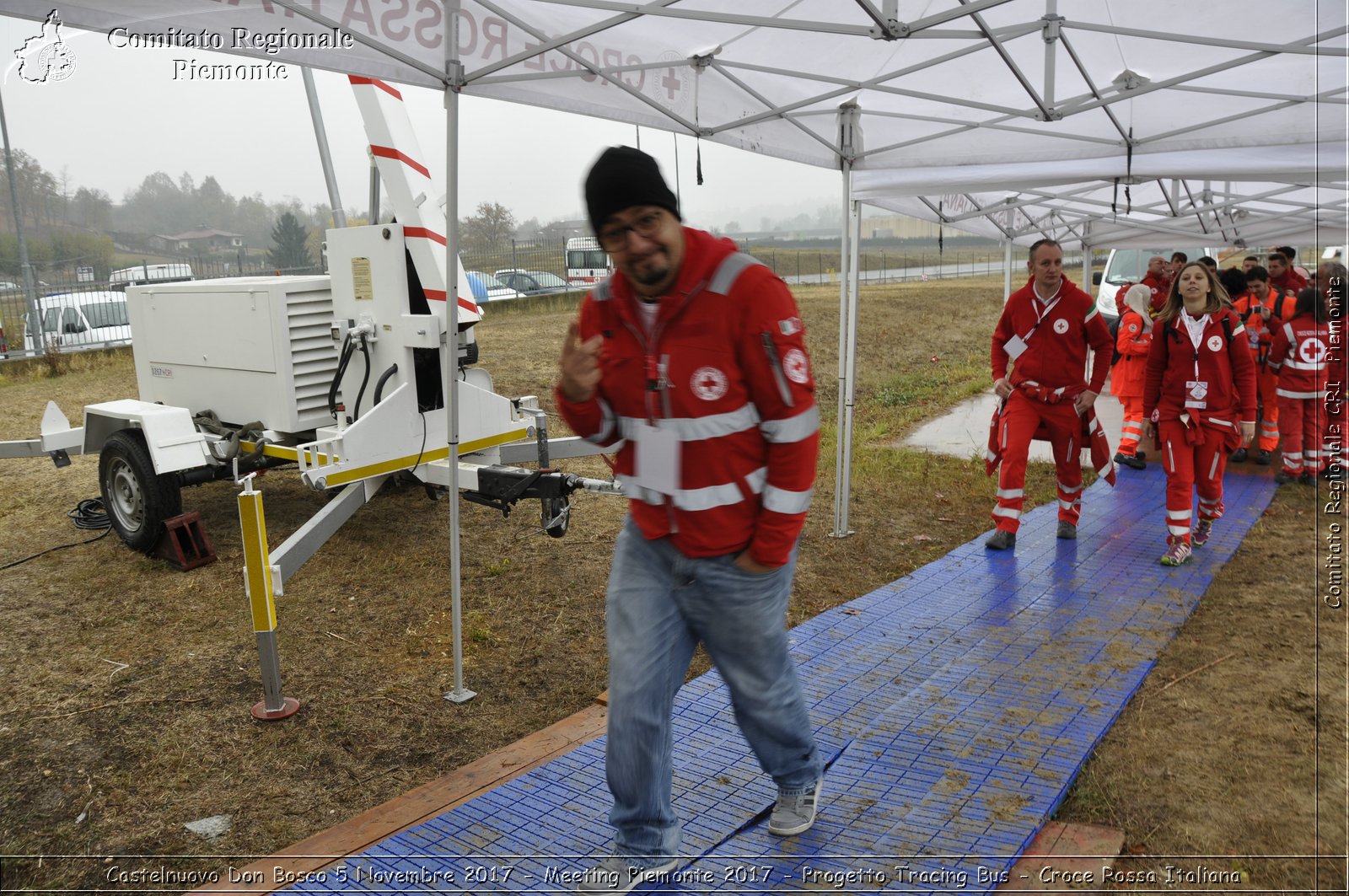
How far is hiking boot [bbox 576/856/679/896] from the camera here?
3.02m

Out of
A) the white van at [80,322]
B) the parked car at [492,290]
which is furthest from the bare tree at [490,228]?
the white van at [80,322]

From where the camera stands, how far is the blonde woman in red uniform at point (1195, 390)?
21.5 feet

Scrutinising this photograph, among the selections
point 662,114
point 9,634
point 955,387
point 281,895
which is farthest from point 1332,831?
point 955,387

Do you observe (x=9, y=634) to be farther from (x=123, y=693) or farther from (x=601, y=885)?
(x=601, y=885)

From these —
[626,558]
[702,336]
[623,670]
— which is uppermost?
[702,336]

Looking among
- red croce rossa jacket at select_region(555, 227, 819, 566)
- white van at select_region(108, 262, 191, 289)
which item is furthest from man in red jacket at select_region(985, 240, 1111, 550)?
white van at select_region(108, 262, 191, 289)

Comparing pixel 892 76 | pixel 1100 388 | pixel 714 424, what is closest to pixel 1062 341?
→ pixel 1100 388

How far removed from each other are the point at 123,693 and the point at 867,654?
3904 millimetres

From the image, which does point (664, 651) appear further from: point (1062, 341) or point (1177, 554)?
point (1177, 554)

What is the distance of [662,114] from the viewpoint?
6094 millimetres

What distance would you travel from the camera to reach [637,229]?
8.80 feet

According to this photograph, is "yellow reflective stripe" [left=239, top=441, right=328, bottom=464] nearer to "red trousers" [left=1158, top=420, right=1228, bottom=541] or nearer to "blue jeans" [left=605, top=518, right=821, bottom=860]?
"blue jeans" [left=605, top=518, right=821, bottom=860]

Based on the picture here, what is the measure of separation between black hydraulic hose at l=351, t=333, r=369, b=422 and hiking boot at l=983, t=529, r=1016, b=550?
4602 mm

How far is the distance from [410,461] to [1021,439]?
4.23 m
